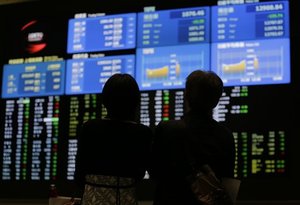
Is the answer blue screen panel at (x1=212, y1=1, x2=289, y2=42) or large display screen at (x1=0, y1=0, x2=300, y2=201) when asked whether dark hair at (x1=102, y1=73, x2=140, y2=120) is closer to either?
large display screen at (x1=0, y1=0, x2=300, y2=201)

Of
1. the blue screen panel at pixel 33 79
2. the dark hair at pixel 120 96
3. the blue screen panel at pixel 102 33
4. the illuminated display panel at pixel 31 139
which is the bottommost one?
the illuminated display panel at pixel 31 139

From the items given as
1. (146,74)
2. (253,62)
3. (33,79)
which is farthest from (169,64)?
(33,79)

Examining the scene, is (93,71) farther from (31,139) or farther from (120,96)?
(120,96)

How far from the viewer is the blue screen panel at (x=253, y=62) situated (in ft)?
11.4

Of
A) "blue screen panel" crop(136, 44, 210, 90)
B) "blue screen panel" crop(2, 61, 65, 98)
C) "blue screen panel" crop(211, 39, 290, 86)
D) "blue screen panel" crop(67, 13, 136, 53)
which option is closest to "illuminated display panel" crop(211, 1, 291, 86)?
"blue screen panel" crop(211, 39, 290, 86)

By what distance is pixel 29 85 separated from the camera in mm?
4094

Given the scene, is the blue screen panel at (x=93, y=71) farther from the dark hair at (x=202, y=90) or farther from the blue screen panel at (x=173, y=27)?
the dark hair at (x=202, y=90)

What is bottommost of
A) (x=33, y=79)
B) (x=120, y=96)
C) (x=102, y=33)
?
(x=120, y=96)

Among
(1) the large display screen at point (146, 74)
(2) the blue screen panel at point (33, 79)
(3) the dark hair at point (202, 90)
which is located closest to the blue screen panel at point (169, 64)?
(1) the large display screen at point (146, 74)

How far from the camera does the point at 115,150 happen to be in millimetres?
2029

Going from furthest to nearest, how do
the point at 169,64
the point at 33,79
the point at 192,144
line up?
the point at 33,79 < the point at 169,64 < the point at 192,144

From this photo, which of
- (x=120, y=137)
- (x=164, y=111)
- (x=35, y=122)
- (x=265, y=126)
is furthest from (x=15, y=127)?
(x=120, y=137)

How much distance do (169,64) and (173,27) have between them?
263 mm

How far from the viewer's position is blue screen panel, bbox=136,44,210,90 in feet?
12.1
